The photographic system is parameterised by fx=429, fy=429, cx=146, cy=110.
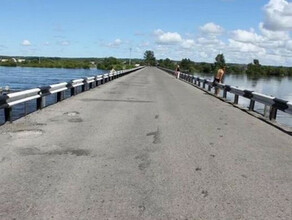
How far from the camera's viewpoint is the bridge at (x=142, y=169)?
501cm

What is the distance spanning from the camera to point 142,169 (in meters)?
6.76

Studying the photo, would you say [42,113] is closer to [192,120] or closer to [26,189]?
[192,120]

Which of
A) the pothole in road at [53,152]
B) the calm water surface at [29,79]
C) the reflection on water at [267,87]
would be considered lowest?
the calm water surface at [29,79]

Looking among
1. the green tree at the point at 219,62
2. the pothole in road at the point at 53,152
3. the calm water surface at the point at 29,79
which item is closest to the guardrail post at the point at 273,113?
the pothole in road at the point at 53,152

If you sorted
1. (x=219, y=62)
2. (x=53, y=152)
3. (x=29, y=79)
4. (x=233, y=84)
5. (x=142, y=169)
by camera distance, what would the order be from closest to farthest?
(x=142, y=169), (x=53, y=152), (x=219, y=62), (x=233, y=84), (x=29, y=79)

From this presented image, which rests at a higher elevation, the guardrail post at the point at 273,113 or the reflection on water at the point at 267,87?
the guardrail post at the point at 273,113

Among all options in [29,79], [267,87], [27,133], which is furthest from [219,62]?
[27,133]

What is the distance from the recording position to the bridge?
5.01m

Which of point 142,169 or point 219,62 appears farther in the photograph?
point 219,62

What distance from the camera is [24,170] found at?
6.50 meters

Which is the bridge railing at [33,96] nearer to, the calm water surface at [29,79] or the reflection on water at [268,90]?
the reflection on water at [268,90]

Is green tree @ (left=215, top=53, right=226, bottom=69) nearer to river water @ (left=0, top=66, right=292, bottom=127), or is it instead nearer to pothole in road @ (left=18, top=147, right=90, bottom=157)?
river water @ (left=0, top=66, right=292, bottom=127)

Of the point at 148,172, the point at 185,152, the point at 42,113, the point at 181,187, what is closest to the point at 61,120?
the point at 42,113

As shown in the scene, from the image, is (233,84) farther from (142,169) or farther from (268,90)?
(142,169)
